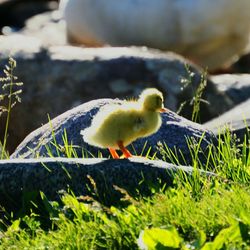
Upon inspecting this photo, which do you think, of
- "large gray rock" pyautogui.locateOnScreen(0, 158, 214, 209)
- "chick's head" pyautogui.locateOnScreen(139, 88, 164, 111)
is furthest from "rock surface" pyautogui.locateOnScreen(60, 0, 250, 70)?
"large gray rock" pyautogui.locateOnScreen(0, 158, 214, 209)

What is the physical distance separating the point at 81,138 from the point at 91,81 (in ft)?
10.7

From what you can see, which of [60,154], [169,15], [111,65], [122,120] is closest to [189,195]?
[122,120]

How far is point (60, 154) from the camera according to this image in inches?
239

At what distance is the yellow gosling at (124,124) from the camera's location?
5.47 meters

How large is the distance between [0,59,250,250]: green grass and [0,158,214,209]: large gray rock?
0.11m

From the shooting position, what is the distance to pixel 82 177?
5137mm

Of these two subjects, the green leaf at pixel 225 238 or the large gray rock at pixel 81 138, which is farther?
the large gray rock at pixel 81 138

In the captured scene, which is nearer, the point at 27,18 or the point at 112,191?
the point at 112,191

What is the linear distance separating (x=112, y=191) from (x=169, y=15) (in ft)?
27.7

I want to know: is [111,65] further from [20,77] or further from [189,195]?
[189,195]

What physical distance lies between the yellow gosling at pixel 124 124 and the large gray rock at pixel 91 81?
11.9 feet

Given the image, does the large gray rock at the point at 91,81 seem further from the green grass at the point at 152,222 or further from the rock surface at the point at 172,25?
the green grass at the point at 152,222

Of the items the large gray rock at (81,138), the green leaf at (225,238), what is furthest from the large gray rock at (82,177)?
the green leaf at (225,238)

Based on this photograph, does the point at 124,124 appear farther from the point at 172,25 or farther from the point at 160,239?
the point at 172,25
